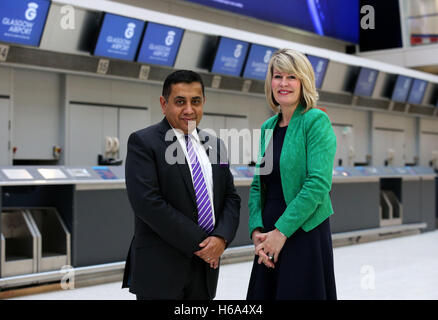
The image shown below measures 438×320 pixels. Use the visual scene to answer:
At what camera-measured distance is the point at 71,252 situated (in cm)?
492

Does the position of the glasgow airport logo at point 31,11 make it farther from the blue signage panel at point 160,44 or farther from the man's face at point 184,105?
the man's face at point 184,105

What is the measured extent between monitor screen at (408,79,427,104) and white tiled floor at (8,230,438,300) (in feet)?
15.5

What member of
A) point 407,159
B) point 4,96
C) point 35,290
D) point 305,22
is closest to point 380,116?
point 407,159

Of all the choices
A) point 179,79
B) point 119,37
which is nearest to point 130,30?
point 119,37

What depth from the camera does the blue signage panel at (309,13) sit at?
926 centimetres

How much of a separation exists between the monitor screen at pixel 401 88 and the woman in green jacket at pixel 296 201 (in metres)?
9.95

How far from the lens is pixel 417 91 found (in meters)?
12.2

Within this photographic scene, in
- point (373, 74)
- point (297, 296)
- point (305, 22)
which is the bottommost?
point (297, 296)

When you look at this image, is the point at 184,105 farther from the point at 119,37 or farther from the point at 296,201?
the point at 119,37

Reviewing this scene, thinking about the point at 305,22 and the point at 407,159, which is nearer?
the point at 305,22

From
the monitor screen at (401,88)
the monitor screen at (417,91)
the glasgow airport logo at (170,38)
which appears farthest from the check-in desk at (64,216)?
the monitor screen at (417,91)

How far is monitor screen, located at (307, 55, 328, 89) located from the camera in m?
9.36

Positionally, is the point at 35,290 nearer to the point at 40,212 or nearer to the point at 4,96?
the point at 40,212
